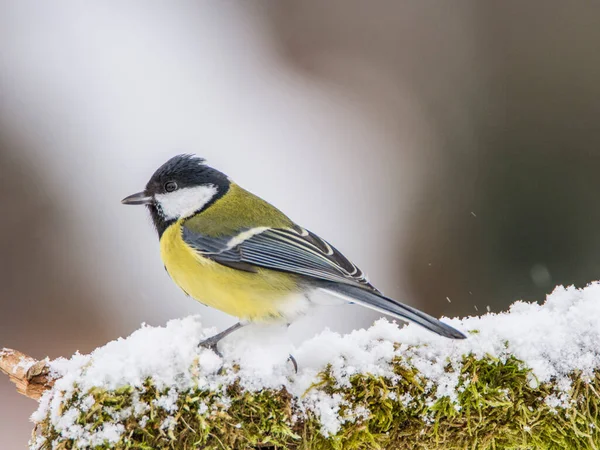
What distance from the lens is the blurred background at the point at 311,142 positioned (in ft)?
13.1

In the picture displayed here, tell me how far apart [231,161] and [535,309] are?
3405mm

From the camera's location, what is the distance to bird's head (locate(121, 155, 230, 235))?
7.73ft

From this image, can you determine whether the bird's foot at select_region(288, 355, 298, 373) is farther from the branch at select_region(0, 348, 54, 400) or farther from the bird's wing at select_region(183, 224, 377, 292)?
the branch at select_region(0, 348, 54, 400)

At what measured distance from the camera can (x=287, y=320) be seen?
1998mm

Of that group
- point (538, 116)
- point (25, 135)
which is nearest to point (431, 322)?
point (538, 116)

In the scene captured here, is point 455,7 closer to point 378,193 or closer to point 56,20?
point 378,193

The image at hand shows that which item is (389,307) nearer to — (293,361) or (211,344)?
(293,361)

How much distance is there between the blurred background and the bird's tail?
1.87 metres

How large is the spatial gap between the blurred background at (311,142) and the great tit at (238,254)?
158 cm

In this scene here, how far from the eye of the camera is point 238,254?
2.10m

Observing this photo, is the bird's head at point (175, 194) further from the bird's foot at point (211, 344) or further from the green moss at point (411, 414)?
the green moss at point (411, 414)

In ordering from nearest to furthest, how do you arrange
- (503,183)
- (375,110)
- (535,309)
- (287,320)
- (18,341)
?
(535,309) → (287,320) → (18,341) → (503,183) → (375,110)

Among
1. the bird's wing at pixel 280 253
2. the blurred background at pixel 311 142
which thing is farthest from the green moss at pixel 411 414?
the blurred background at pixel 311 142

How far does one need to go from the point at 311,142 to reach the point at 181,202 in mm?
2853
